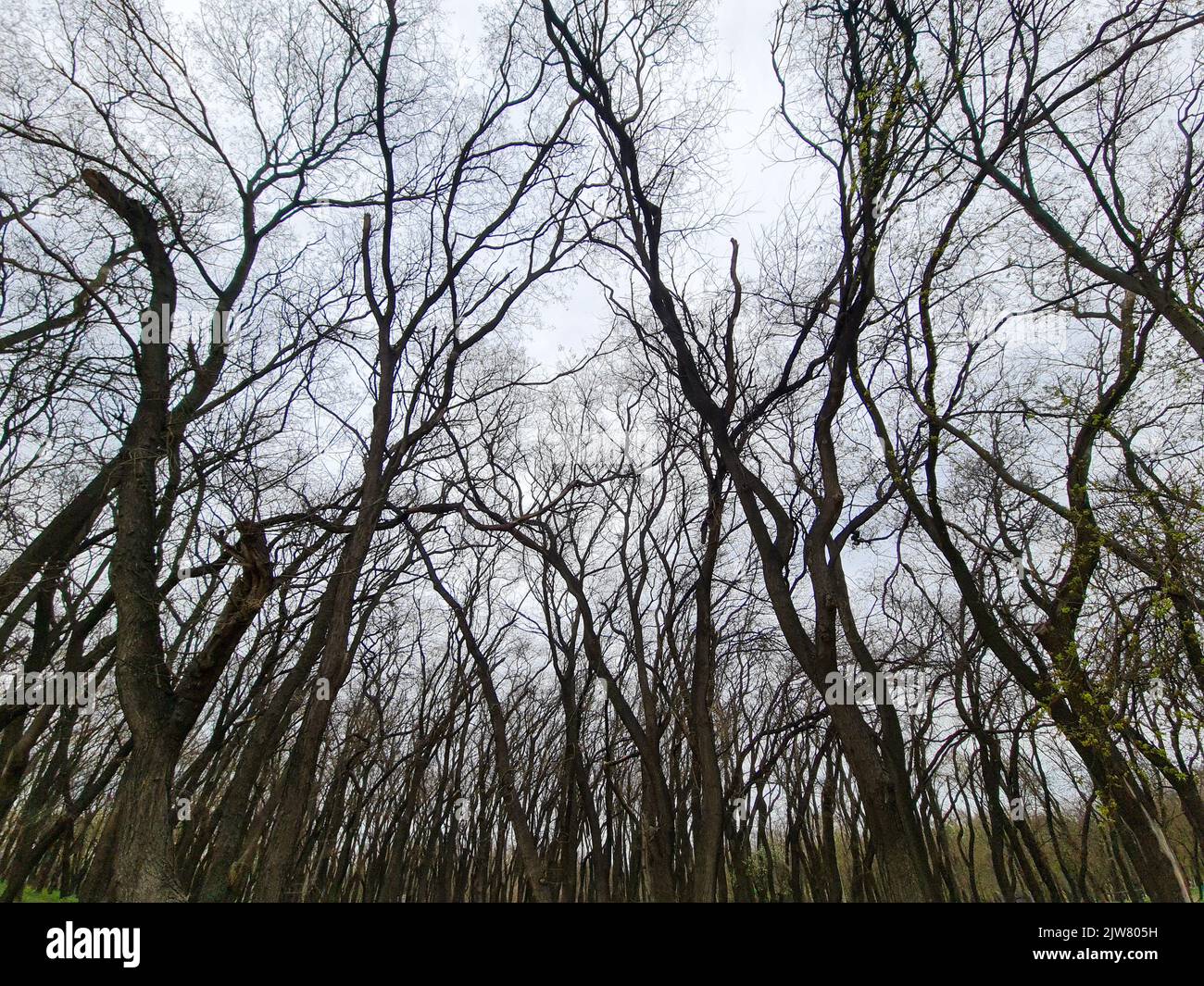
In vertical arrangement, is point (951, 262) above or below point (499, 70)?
below

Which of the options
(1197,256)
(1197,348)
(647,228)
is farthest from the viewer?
(647,228)

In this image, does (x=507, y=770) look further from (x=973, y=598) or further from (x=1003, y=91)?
(x=1003, y=91)

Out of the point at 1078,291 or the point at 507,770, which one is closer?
the point at 1078,291

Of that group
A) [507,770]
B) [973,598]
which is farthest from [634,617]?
[973,598]

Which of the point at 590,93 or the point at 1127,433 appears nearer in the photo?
the point at 590,93

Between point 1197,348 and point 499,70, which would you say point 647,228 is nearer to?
point 499,70

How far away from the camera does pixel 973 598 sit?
7934mm
